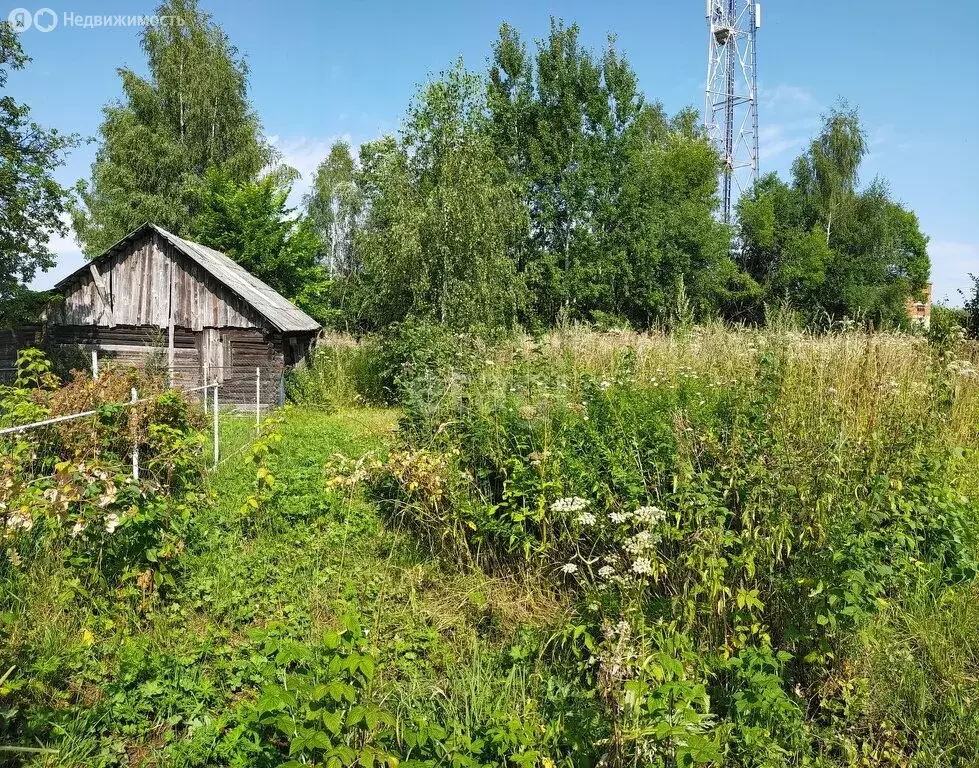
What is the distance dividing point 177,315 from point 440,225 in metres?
6.70

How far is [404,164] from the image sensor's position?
17438 millimetres

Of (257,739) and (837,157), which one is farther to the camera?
(837,157)

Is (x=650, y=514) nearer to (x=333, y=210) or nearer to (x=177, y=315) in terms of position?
(x=177, y=315)

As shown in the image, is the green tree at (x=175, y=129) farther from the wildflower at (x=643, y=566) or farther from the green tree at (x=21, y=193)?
the wildflower at (x=643, y=566)

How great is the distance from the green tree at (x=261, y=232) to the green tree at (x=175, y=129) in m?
0.94

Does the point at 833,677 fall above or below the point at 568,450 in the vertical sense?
below

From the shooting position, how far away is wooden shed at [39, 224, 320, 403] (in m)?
15.6

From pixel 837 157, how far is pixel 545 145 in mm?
18402

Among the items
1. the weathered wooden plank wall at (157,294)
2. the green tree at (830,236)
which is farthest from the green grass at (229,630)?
the green tree at (830,236)

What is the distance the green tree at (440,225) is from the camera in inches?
642

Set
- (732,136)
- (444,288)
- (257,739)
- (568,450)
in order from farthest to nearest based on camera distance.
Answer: (732,136)
(444,288)
(568,450)
(257,739)

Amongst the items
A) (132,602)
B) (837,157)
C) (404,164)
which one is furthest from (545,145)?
(132,602)

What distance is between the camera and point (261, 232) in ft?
81.8

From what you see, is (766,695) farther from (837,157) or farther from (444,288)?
(837,157)
